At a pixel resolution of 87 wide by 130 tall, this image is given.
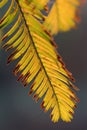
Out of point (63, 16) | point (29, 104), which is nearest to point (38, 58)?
point (63, 16)

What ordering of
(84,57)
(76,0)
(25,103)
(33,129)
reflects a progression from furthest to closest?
(84,57)
(25,103)
(33,129)
(76,0)

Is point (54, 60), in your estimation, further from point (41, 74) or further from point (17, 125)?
point (17, 125)

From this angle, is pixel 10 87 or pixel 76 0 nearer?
pixel 76 0

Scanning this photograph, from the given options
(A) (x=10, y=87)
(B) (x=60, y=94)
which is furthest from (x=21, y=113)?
(B) (x=60, y=94)

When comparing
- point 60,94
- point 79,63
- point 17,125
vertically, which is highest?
point 60,94

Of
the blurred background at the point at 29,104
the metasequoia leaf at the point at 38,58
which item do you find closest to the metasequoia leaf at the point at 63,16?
the metasequoia leaf at the point at 38,58

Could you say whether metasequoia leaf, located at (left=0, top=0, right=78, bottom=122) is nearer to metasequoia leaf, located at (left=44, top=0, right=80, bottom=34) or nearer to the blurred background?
metasequoia leaf, located at (left=44, top=0, right=80, bottom=34)

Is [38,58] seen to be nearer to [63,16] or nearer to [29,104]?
[63,16]
